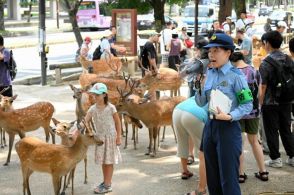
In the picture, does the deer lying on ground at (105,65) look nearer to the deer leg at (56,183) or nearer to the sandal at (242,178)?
the sandal at (242,178)

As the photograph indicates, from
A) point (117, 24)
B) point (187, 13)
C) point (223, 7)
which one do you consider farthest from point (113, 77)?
point (187, 13)

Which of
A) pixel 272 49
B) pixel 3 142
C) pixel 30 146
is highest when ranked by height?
pixel 272 49

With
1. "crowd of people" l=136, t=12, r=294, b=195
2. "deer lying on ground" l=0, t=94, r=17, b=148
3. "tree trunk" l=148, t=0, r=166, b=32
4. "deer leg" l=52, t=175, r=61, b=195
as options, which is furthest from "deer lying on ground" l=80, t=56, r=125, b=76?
"tree trunk" l=148, t=0, r=166, b=32

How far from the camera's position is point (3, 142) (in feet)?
32.2

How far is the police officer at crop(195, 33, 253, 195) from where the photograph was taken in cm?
505

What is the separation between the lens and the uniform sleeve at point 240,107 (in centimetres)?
498

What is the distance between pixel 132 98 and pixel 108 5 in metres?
19.7

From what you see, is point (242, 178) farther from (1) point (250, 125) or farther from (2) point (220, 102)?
(2) point (220, 102)

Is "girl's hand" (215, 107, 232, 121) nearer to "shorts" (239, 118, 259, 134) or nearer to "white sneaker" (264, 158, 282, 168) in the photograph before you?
"shorts" (239, 118, 259, 134)

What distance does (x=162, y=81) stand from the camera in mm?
13203

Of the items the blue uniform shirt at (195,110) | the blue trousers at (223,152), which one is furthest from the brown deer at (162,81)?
the blue trousers at (223,152)

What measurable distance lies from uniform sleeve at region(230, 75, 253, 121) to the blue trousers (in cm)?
9

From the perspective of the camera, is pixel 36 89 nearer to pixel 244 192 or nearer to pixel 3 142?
pixel 3 142

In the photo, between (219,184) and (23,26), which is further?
(23,26)
